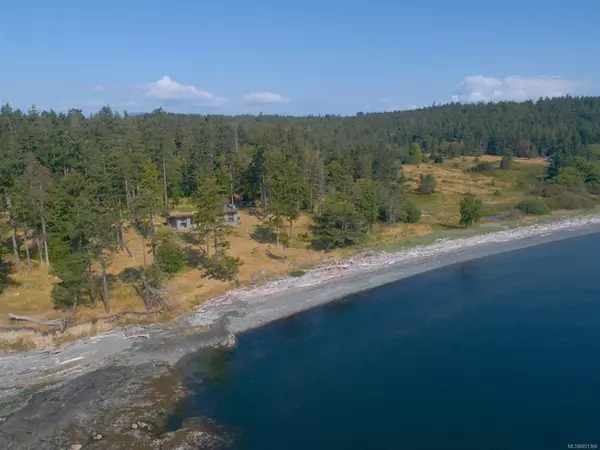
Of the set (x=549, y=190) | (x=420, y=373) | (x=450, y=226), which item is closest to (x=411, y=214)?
(x=450, y=226)

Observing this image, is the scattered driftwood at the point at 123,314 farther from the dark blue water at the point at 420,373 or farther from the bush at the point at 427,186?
the bush at the point at 427,186

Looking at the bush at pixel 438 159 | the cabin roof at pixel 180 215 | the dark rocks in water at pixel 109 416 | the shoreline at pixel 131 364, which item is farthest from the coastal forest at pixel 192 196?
the bush at pixel 438 159

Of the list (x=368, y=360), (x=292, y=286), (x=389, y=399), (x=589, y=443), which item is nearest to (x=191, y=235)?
(x=292, y=286)

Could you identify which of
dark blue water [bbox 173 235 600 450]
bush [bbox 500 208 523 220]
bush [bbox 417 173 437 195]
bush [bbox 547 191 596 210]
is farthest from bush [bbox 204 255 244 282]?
bush [bbox 547 191 596 210]

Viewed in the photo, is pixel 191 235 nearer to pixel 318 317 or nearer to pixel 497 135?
pixel 318 317

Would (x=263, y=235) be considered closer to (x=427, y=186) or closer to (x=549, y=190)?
(x=427, y=186)

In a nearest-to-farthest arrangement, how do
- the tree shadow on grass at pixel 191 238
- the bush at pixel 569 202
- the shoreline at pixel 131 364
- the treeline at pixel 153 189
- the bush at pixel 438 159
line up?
the shoreline at pixel 131 364
the treeline at pixel 153 189
the tree shadow on grass at pixel 191 238
the bush at pixel 569 202
the bush at pixel 438 159

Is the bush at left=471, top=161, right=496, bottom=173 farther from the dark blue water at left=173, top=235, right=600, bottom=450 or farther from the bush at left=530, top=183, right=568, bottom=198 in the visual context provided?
the dark blue water at left=173, top=235, right=600, bottom=450
